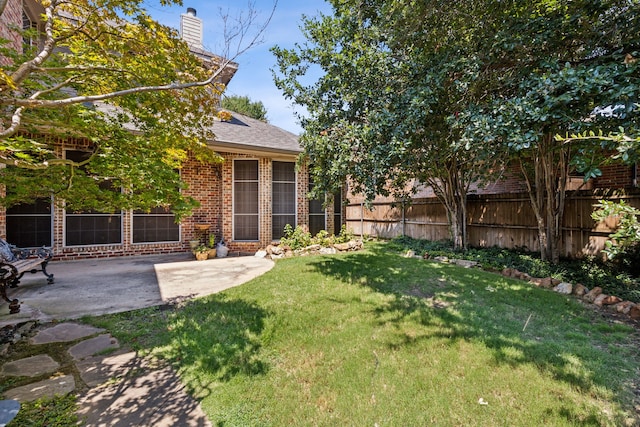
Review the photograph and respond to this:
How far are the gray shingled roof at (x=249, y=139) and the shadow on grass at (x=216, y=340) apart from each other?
5.14 metres

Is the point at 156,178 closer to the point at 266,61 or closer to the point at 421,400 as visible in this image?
the point at 421,400

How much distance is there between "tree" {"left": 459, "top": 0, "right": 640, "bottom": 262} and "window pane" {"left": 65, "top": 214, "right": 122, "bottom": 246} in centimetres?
898

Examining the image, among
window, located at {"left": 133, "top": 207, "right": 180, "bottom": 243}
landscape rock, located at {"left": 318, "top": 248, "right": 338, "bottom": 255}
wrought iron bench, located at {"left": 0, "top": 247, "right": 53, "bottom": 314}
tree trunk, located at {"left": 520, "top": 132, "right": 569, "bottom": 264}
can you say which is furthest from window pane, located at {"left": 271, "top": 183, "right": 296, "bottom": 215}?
tree trunk, located at {"left": 520, "top": 132, "right": 569, "bottom": 264}

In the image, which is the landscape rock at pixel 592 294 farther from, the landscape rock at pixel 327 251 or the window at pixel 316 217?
the window at pixel 316 217

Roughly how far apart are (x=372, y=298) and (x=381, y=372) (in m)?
1.82

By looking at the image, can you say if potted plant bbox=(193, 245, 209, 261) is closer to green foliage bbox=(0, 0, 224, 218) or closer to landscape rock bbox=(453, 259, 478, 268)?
green foliage bbox=(0, 0, 224, 218)

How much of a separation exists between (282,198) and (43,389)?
7763mm

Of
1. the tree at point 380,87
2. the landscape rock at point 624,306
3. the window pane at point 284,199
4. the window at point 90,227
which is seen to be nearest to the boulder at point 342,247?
the window pane at point 284,199

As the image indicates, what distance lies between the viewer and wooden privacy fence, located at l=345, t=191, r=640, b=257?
6.55m

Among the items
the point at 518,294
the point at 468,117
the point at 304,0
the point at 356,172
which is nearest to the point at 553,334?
the point at 518,294

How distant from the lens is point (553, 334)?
347 cm

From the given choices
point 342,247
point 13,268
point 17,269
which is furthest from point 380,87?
point 17,269

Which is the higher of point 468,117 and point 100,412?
point 468,117

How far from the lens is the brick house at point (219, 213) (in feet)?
25.6
